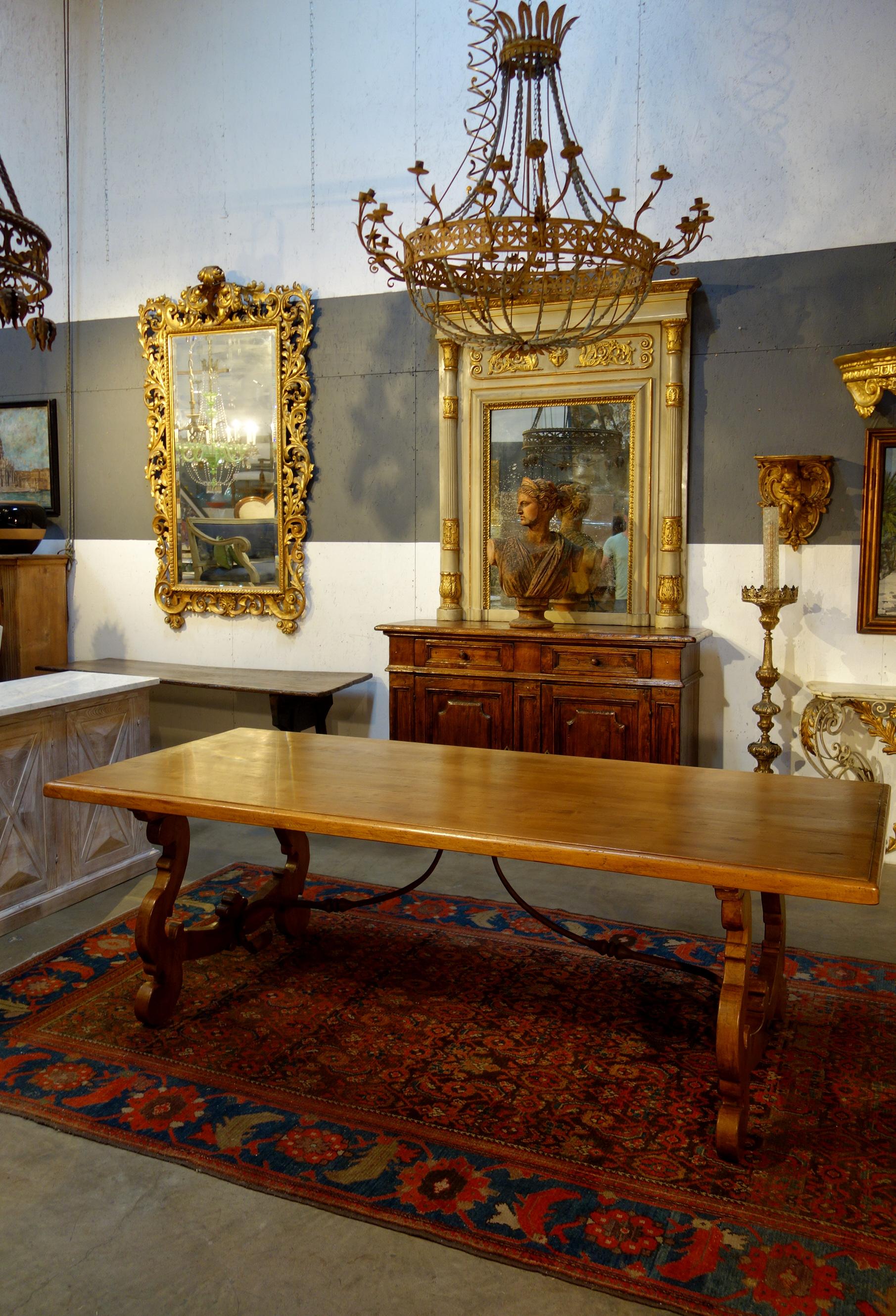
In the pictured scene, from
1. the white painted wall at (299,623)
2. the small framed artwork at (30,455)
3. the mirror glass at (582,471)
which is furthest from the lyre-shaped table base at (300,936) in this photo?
the small framed artwork at (30,455)

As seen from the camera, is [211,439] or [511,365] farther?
[211,439]

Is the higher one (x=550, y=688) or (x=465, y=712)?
(x=550, y=688)

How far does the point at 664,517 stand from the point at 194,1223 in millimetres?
4365

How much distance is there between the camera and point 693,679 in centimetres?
562

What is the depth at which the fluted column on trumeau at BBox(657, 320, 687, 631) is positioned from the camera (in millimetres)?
5652

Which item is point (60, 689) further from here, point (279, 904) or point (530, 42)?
point (530, 42)

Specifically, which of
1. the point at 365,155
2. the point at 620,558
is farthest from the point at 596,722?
the point at 365,155

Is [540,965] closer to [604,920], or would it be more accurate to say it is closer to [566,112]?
[604,920]

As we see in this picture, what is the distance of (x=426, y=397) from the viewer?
6363 mm

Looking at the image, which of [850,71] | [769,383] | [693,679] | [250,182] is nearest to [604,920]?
[693,679]

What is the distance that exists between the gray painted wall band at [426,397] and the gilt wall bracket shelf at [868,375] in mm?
262

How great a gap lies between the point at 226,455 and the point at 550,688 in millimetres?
3007

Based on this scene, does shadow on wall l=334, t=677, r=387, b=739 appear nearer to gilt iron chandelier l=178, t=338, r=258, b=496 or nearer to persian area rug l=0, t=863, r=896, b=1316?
gilt iron chandelier l=178, t=338, r=258, b=496

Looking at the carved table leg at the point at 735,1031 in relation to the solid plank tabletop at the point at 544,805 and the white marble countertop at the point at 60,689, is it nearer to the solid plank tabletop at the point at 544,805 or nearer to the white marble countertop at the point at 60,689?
the solid plank tabletop at the point at 544,805
